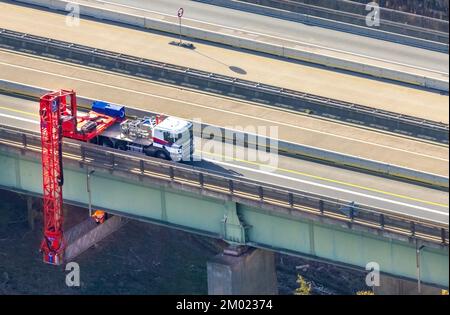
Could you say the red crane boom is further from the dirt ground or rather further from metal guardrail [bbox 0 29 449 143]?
metal guardrail [bbox 0 29 449 143]

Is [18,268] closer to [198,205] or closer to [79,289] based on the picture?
[79,289]

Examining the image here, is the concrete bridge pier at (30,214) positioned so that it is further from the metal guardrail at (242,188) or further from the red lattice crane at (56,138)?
the metal guardrail at (242,188)

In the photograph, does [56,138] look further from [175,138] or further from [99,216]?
[99,216]

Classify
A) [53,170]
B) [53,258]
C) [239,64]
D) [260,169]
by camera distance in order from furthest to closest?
1. [239,64]
2. [53,258]
3. [53,170]
4. [260,169]

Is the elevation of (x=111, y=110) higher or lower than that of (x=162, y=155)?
higher

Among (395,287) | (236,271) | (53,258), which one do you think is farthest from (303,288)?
(53,258)

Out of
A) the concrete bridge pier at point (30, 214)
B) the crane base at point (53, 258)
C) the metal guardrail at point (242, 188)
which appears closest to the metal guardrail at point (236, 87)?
the concrete bridge pier at point (30, 214)
